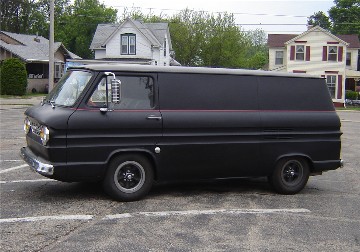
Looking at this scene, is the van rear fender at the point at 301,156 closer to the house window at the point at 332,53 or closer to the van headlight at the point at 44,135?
the van headlight at the point at 44,135

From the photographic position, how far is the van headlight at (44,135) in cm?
626

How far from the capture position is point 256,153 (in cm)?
743

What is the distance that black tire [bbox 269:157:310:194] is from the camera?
768cm

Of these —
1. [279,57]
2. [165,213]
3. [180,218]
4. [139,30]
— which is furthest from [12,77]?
[180,218]

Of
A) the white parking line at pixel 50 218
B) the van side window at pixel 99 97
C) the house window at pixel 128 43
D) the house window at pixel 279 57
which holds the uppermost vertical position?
the house window at pixel 128 43

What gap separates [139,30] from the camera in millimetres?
44000

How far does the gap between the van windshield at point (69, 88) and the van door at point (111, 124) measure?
20cm

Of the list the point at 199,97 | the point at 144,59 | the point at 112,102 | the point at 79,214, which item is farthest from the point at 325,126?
the point at 144,59

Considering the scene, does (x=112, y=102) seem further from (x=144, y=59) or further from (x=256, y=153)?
(x=144, y=59)

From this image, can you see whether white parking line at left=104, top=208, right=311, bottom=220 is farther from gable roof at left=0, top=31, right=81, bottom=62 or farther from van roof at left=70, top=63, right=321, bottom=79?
gable roof at left=0, top=31, right=81, bottom=62

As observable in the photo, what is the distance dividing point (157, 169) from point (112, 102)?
1.20m

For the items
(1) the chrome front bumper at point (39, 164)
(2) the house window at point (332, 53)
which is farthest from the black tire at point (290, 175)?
(2) the house window at point (332, 53)

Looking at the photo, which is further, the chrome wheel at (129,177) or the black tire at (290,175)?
the black tire at (290,175)

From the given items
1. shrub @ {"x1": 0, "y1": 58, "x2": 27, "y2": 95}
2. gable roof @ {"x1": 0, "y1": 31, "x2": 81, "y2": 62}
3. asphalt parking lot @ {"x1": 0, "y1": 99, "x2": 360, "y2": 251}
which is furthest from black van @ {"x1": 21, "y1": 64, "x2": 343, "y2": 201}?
gable roof @ {"x1": 0, "y1": 31, "x2": 81, "y2": 62}
